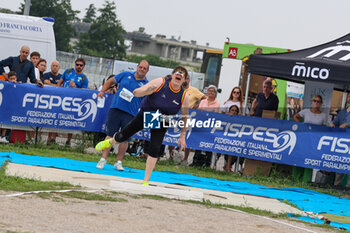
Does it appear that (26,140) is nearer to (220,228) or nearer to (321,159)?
(321,159)

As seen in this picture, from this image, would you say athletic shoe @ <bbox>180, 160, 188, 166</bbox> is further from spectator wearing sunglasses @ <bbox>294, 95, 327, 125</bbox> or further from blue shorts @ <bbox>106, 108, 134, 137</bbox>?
blue shorts @ <bbox>106, 108, 134, 137</bbox>

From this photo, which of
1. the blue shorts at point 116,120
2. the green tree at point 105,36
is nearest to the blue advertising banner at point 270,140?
the blue shorts at point 116,120

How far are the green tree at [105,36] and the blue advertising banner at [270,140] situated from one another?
291 ft

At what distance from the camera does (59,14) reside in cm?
9681

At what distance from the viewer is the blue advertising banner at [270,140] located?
14102 mm

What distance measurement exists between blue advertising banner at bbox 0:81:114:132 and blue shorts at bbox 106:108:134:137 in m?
2.30

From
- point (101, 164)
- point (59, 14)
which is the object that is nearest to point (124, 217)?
point (101, 164)

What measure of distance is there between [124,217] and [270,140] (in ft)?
25.0

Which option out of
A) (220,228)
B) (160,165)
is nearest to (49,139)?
(160,165)

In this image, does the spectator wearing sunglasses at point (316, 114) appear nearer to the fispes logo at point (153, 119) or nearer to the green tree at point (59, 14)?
the fispes logo at point (153, 119)

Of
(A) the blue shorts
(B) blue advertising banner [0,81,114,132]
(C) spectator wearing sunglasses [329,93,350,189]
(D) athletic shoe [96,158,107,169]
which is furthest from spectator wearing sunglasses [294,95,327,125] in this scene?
(D) athletic shoe [96,158,107,169]

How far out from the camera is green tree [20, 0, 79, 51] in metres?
95.6

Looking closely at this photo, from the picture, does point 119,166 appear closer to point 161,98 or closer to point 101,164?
point 101,164

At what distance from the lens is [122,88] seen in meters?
12.5
